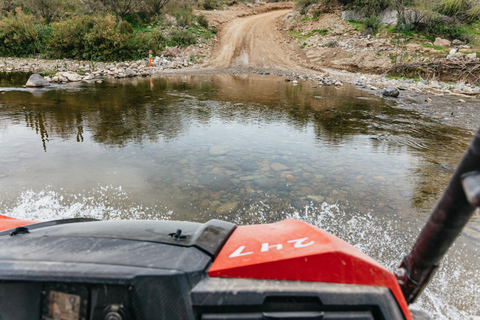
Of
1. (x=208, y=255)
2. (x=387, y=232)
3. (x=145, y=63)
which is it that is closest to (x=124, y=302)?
(x=208, y=255)

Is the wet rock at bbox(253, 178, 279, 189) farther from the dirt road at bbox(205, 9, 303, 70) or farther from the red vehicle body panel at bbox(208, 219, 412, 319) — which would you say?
the dirt road at bbox(205, 9, 303, 70)

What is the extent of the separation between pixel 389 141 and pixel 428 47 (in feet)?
57.3

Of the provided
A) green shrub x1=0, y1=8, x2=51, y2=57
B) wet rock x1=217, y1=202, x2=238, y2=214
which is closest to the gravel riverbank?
green shrub x1=0, y1=8, x2=51, y2=57

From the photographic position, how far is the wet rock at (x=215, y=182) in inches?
159

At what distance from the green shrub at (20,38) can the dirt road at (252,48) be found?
14724 mm

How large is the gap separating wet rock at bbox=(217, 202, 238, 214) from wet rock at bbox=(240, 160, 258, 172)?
1099 millimetres

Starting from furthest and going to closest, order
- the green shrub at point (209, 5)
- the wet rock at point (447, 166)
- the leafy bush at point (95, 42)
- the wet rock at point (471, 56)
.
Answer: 1. the green shrub at point (209, 5)
2. the leafy bush at point (95, 42)
3. the wet rock at point (471, 56)
4. the wet rock at point (447, 166)

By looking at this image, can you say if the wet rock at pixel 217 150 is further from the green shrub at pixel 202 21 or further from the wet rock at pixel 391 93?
the green shrub at pixel 202 21

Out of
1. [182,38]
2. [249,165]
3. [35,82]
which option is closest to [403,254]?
[249,165]

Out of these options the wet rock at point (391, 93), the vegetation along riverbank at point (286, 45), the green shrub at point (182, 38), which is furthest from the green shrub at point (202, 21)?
the wet rock at point (391, 93)

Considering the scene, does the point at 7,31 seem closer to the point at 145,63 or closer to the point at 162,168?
the point at 145,63

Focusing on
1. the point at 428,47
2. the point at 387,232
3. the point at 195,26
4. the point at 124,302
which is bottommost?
the point at 387,232

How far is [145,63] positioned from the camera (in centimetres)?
2027

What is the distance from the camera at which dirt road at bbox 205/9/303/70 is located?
69.2 ft
